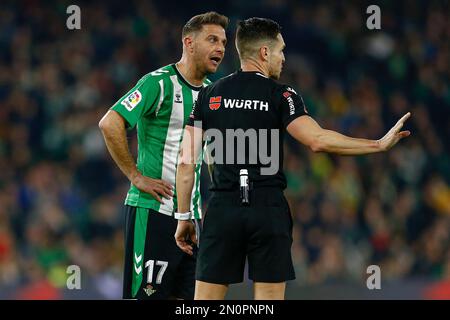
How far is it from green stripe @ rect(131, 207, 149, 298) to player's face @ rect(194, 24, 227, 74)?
3.40 ft

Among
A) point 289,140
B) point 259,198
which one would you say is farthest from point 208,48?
point 289,140

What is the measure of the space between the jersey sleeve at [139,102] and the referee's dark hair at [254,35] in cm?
97

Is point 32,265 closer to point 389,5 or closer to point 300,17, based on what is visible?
point 300,17

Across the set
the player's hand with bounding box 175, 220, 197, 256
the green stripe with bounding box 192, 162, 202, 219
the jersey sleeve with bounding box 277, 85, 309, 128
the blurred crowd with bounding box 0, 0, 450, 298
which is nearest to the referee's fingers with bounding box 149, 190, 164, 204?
the green stripe with bounding box 192, 162, 202, 219

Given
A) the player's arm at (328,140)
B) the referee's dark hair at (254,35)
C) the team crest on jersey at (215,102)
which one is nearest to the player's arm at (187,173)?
the team crest on jersey at (215,102)

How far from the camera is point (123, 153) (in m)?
6.16

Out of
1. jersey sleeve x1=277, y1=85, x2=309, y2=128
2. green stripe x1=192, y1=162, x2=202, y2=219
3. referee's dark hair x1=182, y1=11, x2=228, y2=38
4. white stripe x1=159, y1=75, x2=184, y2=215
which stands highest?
referee's dark hair x1=182, y1=11, x2=228, y2=38

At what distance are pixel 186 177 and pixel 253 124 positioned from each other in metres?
0.73

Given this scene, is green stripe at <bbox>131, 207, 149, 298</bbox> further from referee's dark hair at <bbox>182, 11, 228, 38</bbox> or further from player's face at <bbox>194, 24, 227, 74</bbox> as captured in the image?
referee's dark hair at <bbox>182, 11, 228, 38</bbox>

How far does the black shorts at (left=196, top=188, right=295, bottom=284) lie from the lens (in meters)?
5.17

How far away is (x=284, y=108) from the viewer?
521 centimetres

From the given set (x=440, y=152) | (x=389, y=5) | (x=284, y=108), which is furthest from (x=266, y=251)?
(x=389, y=5)

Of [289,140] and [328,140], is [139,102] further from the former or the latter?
[289,140]

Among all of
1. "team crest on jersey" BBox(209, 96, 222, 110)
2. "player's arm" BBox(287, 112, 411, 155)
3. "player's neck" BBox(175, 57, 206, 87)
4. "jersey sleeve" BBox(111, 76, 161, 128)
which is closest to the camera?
"player's arm" BBox(287, 112, 411, 155)
